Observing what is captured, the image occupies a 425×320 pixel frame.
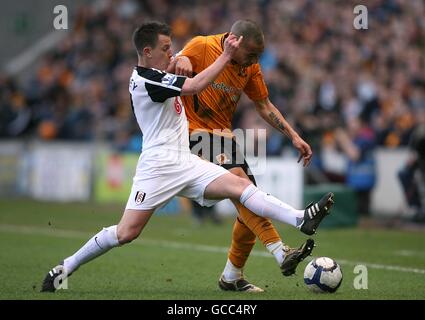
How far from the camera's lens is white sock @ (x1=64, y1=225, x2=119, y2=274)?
8.26 m

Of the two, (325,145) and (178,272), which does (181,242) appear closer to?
(178,272)

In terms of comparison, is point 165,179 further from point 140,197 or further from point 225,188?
point 225,188

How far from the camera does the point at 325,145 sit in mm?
19047

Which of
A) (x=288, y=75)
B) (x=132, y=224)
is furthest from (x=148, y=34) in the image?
(x=288, y=75)

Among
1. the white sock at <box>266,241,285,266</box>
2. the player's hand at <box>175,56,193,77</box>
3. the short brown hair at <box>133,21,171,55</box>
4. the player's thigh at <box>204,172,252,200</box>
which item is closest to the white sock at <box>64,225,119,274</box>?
the player's thigh at <box>204,172,252,200</box>

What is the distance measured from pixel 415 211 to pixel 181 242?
16.8 ft

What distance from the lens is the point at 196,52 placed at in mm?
8734

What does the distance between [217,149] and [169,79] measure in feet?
3.52

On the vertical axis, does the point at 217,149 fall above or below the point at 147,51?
Result: below

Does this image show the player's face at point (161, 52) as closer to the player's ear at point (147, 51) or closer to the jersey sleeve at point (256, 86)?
the player's ear at point (147, 51)

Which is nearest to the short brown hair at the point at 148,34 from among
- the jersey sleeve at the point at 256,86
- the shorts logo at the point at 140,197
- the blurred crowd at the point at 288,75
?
the jersey sleeve at the point at 256,86

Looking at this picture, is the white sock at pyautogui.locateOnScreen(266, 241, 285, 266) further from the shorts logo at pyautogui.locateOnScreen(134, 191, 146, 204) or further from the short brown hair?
the short brown hair

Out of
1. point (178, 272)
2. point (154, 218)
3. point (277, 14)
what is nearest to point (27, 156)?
point (154, 218)
